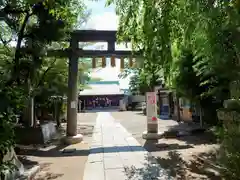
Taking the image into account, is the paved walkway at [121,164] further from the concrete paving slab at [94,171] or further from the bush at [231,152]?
the bush at [231,152]

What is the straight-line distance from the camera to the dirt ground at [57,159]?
7371 millimetres

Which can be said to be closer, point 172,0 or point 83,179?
point 172,0

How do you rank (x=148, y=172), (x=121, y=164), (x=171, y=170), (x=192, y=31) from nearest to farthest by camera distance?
(x=192, y=31) → (x=148, y=172) → (x=171, y=170) → (x=121, y=164)

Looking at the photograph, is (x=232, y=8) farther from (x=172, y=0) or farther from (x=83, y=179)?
(x=83, y=179)

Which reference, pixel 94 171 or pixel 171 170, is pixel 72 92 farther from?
pixel 171 170

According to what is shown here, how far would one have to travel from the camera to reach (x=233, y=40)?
4.09 m

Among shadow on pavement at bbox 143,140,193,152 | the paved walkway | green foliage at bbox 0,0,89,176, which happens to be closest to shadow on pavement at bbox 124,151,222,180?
the paved walkway

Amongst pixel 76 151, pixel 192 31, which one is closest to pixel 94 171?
pixel 76 151

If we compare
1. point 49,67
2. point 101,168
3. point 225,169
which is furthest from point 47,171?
point 49,67

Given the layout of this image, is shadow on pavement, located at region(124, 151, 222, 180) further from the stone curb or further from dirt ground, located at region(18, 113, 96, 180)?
the stone curb

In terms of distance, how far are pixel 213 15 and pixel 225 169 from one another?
2.69m

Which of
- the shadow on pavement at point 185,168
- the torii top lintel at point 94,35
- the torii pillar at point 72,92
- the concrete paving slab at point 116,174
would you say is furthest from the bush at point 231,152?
the torii top lintel at point 94,35

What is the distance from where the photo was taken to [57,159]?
937cm

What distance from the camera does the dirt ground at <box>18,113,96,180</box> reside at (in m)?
7.37
